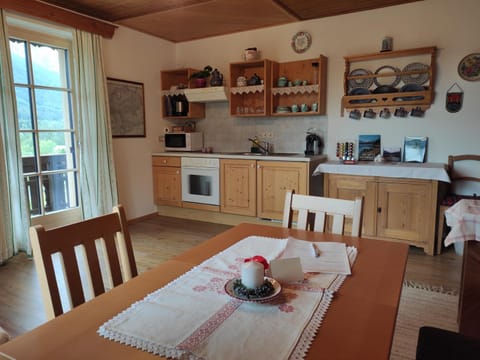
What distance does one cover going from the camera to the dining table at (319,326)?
757 mm

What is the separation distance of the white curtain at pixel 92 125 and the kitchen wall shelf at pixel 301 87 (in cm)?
197

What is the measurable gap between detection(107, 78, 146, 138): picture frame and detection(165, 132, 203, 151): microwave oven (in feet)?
1.17

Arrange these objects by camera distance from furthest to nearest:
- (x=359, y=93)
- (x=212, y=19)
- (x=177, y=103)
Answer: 1. (x=177, y=103)
2. (x=212, y=19)
3. (x=359, y=93)

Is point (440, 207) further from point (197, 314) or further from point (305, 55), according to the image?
point (197, 314)

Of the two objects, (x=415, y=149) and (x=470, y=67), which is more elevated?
(x=470, y=67)

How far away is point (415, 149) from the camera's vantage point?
371 centimetres

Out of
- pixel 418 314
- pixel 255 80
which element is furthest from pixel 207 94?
pixel 418 314

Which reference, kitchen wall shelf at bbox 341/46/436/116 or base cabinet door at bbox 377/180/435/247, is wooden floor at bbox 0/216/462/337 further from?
kitchen wall shelf at bbox 341/46/436/116

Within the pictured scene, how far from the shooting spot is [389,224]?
11.2 feet

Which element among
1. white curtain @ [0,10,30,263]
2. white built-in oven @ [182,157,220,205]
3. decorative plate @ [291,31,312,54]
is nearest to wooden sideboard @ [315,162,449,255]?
white built-in oven @ [182,157,220,205]

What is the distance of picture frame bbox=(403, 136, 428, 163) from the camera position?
3.68 meters

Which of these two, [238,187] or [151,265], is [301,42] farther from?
[151,265]

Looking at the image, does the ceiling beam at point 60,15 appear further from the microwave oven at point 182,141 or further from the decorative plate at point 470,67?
the decorative plate at point 470,67

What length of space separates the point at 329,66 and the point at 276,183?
1.50 meters
